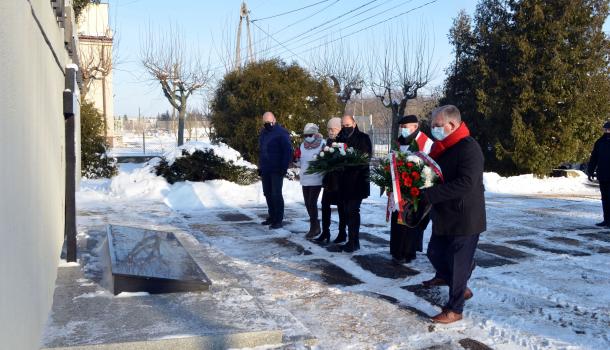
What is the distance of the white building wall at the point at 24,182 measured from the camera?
104 inches

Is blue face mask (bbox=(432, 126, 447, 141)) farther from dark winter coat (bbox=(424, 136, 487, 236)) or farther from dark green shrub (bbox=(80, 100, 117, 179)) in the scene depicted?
dark green shrub (bbox=(80, 100, 117, 179))

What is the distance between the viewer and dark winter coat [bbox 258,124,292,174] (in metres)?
8.66

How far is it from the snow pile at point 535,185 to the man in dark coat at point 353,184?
8.51 meters

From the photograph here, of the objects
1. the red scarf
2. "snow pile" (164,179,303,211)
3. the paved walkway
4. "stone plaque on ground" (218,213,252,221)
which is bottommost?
the paved walkway

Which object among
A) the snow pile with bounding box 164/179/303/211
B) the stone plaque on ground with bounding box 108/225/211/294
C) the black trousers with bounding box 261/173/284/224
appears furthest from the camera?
the snow pile with bounding box 164/179/303/211

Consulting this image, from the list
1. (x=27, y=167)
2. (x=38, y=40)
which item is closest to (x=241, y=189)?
(x=38, y=40)

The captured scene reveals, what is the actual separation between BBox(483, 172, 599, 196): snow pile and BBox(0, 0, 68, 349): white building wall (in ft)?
40.0

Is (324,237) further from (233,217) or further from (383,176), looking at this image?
(233,217)

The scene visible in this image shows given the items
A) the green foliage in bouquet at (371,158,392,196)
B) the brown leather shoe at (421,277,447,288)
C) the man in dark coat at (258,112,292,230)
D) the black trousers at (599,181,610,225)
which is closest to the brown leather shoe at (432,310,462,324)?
the brown leather shoe at (421,277,447,288)

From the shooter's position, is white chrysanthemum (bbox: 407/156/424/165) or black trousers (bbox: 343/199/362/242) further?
black trousers (bbox: 343/199/362/242)

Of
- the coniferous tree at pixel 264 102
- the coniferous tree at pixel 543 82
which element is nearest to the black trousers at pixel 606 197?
the coniferous tree at pixel 543 82

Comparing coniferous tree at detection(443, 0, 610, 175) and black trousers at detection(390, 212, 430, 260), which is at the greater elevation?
coniferous tree at detection(443, 0, 610, 175)

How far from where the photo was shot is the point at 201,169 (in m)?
13.3

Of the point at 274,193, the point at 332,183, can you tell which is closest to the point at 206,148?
the point at 274,193
